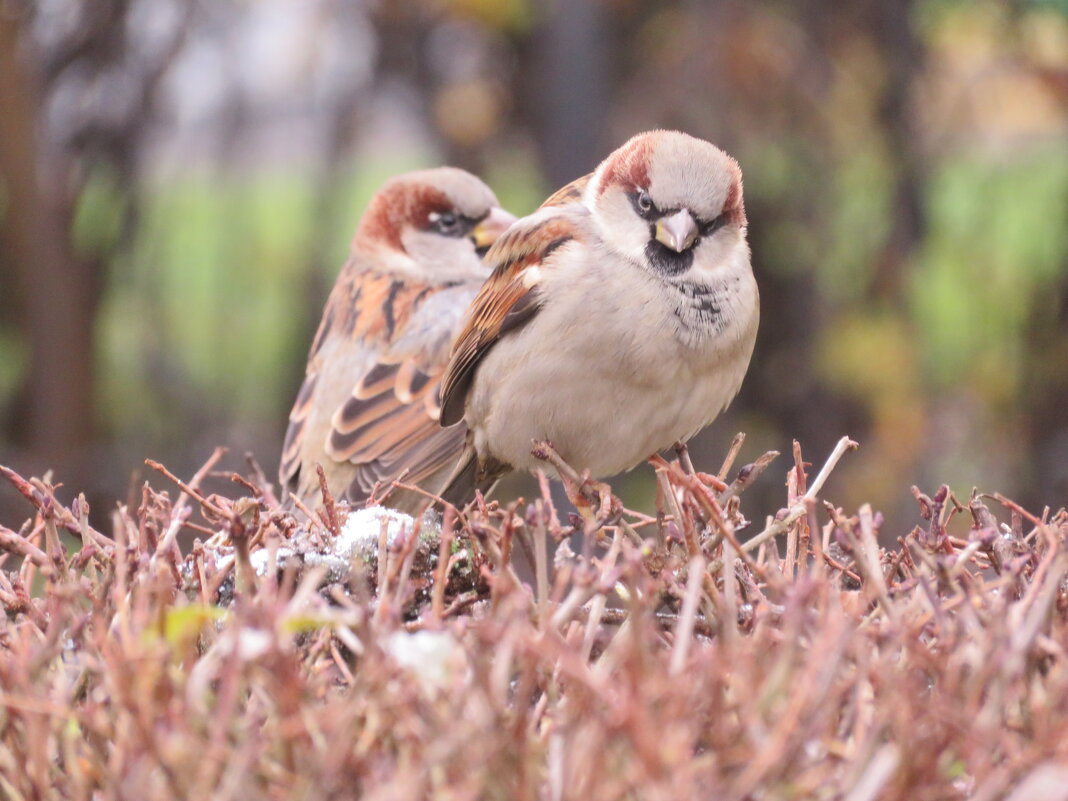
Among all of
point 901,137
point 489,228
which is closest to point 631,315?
point 489,228

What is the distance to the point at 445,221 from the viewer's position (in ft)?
11.6

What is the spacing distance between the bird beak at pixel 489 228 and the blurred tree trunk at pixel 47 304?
6.00ft

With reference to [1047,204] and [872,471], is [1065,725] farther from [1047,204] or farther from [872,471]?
[1047,204]

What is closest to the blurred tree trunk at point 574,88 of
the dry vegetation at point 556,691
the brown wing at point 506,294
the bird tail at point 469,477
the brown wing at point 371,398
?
the brown wing at point 371,398

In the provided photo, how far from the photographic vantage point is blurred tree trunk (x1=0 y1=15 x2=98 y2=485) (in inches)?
181

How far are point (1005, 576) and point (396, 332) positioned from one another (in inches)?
88.9

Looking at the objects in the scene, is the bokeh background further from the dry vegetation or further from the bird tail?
the dry vegetation

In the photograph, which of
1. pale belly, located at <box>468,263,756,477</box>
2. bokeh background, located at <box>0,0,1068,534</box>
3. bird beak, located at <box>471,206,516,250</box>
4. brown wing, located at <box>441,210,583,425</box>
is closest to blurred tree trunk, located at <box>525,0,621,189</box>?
bokeh background, located at <box>0,0,1068,534</box>

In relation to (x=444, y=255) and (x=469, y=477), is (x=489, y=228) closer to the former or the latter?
(x=444, y=255)

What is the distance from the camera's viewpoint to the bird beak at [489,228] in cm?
346

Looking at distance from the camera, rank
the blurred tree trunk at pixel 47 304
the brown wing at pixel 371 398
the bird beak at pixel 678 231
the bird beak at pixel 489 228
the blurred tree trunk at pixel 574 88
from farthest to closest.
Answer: the blurred tree trunk at pixel 47 304, the blurred tree trunk at pixel 574 88, the bird beak at pixel 489 228, the brown wing at pixel 371 398, the bird beak at pixel 678 231

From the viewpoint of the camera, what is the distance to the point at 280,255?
207 inches

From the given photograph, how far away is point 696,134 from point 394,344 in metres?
1.45

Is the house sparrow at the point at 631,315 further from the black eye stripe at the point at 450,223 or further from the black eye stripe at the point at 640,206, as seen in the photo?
the black eye stripe at the point at 450,223
